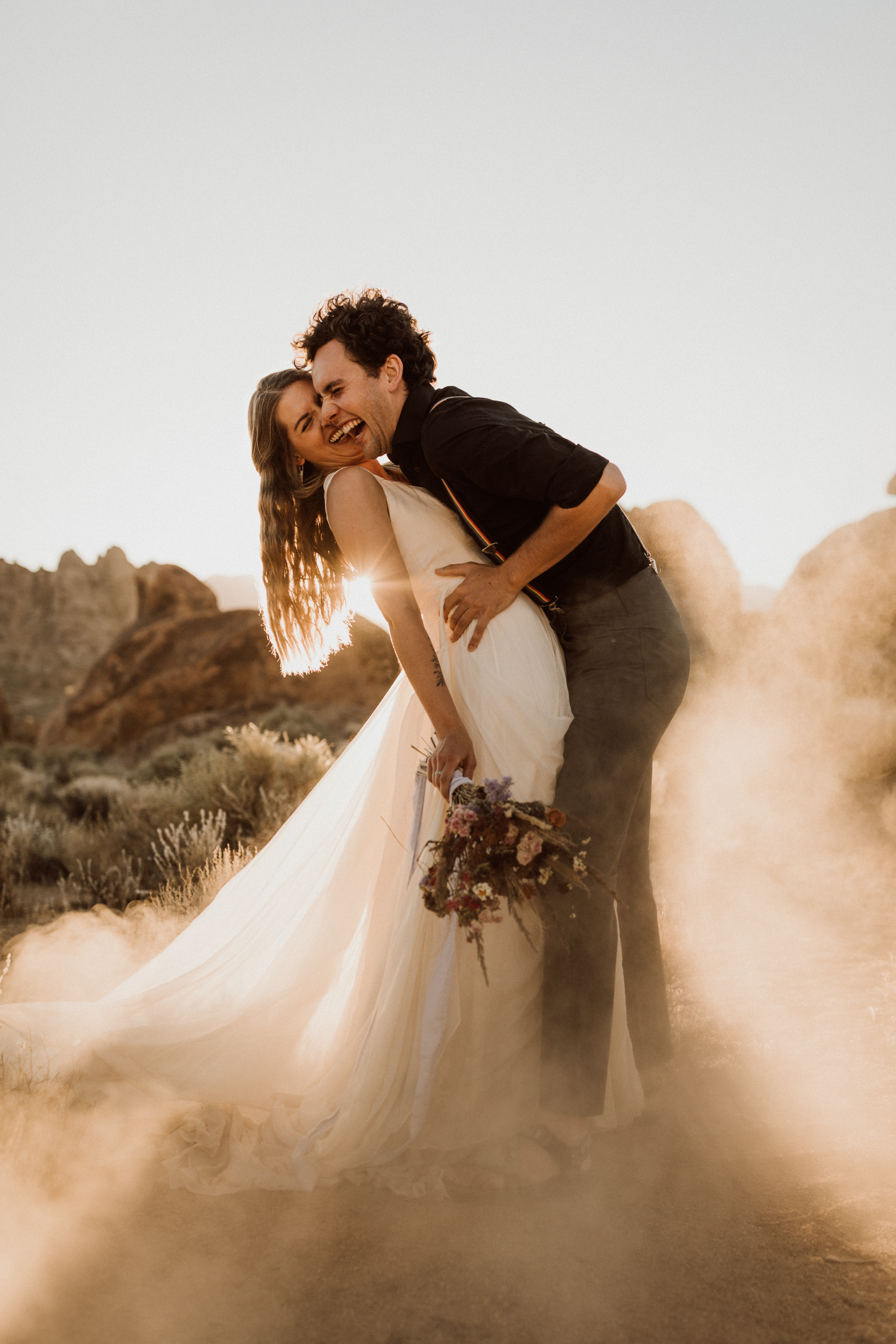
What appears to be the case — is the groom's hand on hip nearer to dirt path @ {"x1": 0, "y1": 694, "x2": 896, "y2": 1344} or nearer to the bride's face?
the bride's face

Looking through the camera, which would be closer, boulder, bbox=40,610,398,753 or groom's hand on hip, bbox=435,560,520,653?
groom's hand on hip, bbox=435,560,520,653

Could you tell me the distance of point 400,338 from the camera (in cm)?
261

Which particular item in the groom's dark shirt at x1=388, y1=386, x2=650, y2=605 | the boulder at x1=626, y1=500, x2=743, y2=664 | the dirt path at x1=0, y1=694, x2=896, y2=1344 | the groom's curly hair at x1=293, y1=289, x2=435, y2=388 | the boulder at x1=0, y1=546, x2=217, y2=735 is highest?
the boulder at x1=0, y1=546, x2=217, y2=735

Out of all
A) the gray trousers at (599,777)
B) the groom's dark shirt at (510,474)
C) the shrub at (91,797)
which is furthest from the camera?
the shrub at (91,797)

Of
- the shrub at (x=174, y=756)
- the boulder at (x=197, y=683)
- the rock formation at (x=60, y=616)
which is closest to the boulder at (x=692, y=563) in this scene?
the shrub at (x=174, y=756)

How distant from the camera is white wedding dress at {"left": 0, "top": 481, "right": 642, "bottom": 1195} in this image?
2445 mm

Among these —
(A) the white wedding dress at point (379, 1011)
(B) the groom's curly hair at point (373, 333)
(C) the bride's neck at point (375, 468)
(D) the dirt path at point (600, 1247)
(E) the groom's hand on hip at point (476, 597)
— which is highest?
(B) the groom's curly hair at point (373, 333)

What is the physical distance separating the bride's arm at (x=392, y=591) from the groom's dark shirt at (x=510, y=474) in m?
0.20

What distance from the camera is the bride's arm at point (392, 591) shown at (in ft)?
8.21

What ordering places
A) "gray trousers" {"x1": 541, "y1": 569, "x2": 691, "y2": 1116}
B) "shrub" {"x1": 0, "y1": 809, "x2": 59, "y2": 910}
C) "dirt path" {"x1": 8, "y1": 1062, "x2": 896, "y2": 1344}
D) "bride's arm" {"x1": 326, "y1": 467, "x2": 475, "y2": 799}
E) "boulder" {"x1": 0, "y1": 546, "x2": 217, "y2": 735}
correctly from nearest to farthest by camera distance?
"dirt path" {"x1": 8, "y1": 1062, "x2": 896, "y2": 1344}, "gray trousers" {"x1": 541, "y1": 569, "x2": 691, "y2": 1116}, "bride's arm" {"x1": 326, "y1": 467, "x2": 475, "y2": 799}, "shrub" {"x1": 0, "y1": 809, "x2": 59, "y2": 910}, "boulder" {"x1": 0, "y1": 546, "x2": 217, "y2": 735}

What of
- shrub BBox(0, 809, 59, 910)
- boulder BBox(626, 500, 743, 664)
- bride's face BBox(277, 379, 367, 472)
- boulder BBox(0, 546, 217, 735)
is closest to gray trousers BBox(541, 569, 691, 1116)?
bride's face BBox(277, 379, 367, 472)

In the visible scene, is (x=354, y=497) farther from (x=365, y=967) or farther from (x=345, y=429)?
(x=365, y=967)

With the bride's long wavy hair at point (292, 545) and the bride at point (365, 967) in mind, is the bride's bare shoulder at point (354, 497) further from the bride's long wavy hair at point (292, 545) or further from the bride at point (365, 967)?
the bride's long wavy hair at point (292, 545)

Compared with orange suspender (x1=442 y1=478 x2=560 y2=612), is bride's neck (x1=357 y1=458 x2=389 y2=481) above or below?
above
